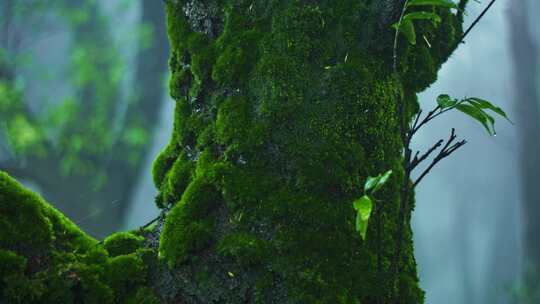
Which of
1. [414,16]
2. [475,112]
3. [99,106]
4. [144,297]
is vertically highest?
[99,106]

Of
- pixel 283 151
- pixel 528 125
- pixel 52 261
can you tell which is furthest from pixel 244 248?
pixel 528 125

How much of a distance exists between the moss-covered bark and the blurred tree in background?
29.9 ft

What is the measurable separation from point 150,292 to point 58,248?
34 centimetres

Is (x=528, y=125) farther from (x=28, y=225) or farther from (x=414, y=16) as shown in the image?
(x=28, y=225)

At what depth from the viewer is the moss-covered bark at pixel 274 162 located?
1516 mm

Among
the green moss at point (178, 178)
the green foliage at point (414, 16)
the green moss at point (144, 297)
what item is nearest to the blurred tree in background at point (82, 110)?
the green moss at point (178, 178)

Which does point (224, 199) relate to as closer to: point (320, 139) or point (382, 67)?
point (320, 139)

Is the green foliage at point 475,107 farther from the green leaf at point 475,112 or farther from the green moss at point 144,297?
the green moss at point 144,297

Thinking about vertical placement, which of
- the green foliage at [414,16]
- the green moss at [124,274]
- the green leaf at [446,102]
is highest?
the green foliage at [414,16]

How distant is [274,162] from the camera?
5.41ft

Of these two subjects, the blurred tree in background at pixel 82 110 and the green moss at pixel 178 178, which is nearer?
the green moss at pixel 178 178

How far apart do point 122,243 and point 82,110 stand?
32.6 feet

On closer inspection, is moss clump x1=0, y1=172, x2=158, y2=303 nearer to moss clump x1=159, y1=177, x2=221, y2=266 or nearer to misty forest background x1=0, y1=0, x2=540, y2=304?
moss clump x1=159, y1=177, x2=221, y2=266

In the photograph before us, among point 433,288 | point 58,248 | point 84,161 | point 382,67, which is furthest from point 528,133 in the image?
point 433,288
